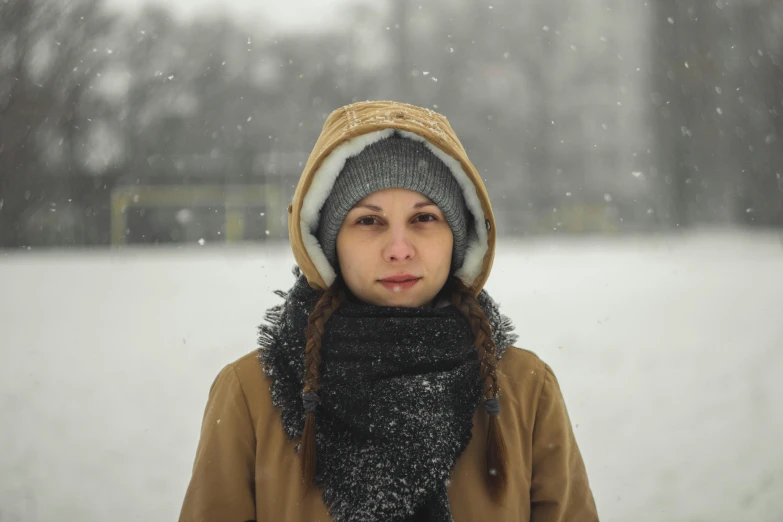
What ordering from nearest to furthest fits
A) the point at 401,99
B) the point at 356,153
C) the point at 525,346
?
the point at 356,153 → the point at 525,346 → the point at 401,99

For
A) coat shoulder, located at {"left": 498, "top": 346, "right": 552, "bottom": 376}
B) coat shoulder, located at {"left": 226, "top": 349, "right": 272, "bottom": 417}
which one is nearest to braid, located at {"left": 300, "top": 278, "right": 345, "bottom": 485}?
coat shoulder, located at {"left": 226, "top": 349, "right": 272, "bottom": 417}

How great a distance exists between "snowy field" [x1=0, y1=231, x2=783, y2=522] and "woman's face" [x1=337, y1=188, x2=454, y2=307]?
77.9 inches

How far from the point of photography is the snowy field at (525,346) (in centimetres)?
313

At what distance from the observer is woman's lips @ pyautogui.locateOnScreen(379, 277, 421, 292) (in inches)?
58.4

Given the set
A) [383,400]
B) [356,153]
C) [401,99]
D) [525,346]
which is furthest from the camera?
[401,99]

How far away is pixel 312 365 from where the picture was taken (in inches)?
56.1

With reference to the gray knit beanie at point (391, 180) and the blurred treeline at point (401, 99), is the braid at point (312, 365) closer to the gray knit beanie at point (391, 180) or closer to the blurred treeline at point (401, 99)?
the gray knit beanie at point (391, 180)

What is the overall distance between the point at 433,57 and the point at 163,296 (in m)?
8.77

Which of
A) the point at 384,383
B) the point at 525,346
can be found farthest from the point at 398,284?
the point at 525,346

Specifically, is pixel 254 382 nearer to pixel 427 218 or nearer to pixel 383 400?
pixel 383 400

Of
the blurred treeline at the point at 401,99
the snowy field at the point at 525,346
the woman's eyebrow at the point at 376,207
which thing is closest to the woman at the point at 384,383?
the woman's eyebrow at the point at 376,207

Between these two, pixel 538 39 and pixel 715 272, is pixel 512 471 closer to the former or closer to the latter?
pixel 715 272

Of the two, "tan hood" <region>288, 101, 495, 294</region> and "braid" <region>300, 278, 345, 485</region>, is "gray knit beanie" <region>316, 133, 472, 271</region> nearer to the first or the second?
"tan hood" <region>288, 101, 495, 294</region>

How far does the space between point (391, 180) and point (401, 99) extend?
1121 centimetres
